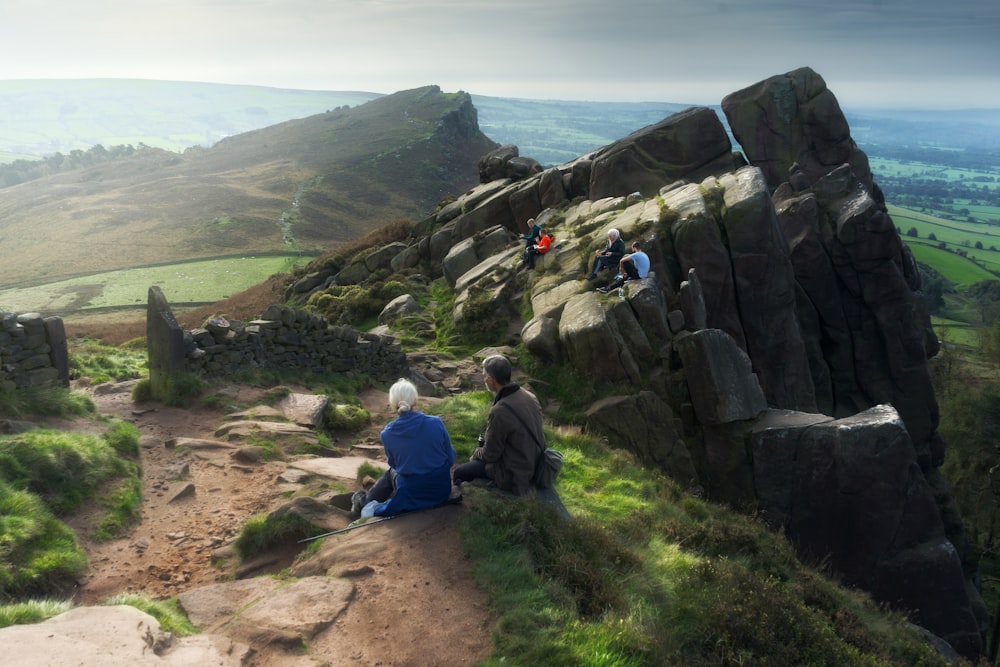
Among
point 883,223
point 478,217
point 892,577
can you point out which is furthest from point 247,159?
point 892,577

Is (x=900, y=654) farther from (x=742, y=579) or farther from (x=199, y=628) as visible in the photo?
(x=199, y=628)

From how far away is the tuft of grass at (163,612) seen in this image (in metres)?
7.40

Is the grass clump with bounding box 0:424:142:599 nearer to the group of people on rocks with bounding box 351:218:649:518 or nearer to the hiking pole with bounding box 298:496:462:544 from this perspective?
the hiking pole with bounding box 298:496:462:544

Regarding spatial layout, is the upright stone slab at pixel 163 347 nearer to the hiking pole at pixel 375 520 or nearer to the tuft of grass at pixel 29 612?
the hiking pole at pixel 375 520

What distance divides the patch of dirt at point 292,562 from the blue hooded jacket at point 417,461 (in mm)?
276

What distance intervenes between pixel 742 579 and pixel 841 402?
99.2 feet

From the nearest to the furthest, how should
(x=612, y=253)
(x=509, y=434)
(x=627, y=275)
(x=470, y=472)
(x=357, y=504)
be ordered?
1. (x=509, y=434)
2. (x=357, y=504)
3. (x=470, y=472)
4. (x=627, y=275)
5. (x=612, y=253)

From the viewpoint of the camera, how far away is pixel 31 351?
50.8ft

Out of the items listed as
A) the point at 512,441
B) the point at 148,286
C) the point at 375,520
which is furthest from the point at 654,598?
the point at 148,286

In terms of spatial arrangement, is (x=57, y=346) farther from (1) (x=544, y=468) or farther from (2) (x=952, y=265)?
(2) (x=952, y=265)

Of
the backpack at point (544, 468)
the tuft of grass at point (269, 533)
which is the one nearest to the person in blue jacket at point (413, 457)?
the tuft of grass at point (269, 533)

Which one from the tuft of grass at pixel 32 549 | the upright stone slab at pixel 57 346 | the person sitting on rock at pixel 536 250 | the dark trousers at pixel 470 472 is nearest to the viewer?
the tuft of grass at pixel 32 549

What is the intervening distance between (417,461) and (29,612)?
4.91m

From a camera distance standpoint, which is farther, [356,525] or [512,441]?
[512,441]
